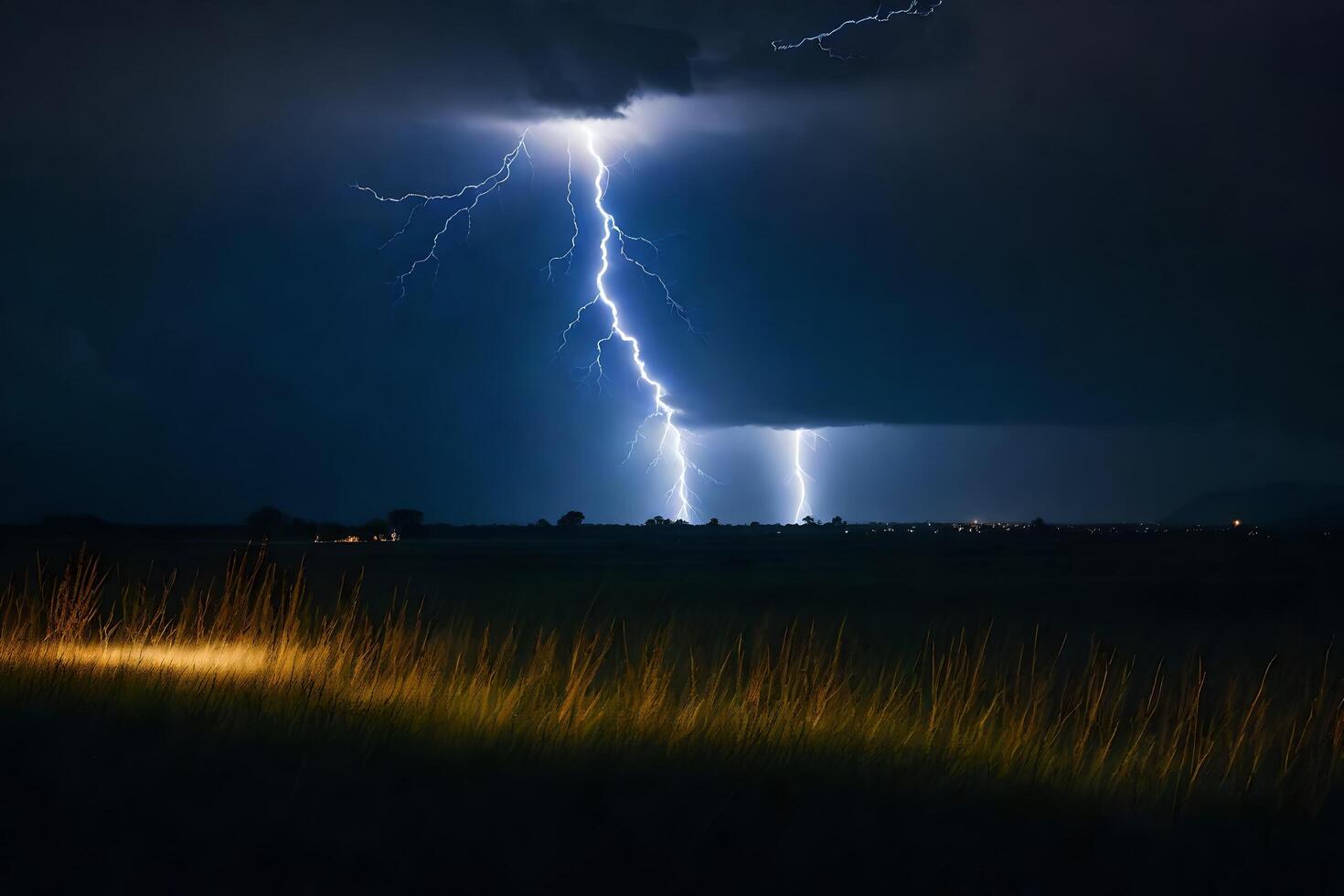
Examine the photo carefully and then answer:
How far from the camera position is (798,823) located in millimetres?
4840

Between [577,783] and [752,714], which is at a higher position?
[752,714]

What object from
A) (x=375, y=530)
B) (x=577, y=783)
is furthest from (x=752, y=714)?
(x=375, y=530)

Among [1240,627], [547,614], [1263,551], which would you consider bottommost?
Answer: [547,614]

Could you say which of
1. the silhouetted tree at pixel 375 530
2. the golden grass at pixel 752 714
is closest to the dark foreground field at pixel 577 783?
the golden grass at pixel 752 714

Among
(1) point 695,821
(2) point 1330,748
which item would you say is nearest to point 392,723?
(1) point 695,821

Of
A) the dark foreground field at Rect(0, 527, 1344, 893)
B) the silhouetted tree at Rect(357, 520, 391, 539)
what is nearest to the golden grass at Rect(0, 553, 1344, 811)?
the dark foreground field at Rect(0, 527, 1344, 893)

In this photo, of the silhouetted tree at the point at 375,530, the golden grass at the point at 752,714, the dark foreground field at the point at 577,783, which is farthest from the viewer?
the silhouetted tree at the point at 375,530

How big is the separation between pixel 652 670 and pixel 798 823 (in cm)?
252

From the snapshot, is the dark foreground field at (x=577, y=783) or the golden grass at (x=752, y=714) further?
the golden grass at (x=752, y=714)

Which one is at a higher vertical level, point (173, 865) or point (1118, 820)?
point (1118, 820)

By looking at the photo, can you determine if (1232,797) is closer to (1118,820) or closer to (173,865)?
(1118,820)

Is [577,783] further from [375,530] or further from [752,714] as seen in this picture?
[375,530]

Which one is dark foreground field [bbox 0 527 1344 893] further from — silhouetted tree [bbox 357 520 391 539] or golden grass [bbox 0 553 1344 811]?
silhouetted tree [bbox 357 520 391 539]

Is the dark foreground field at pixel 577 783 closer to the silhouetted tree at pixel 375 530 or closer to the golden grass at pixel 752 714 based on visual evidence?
the golden grass at pixel 752 714
